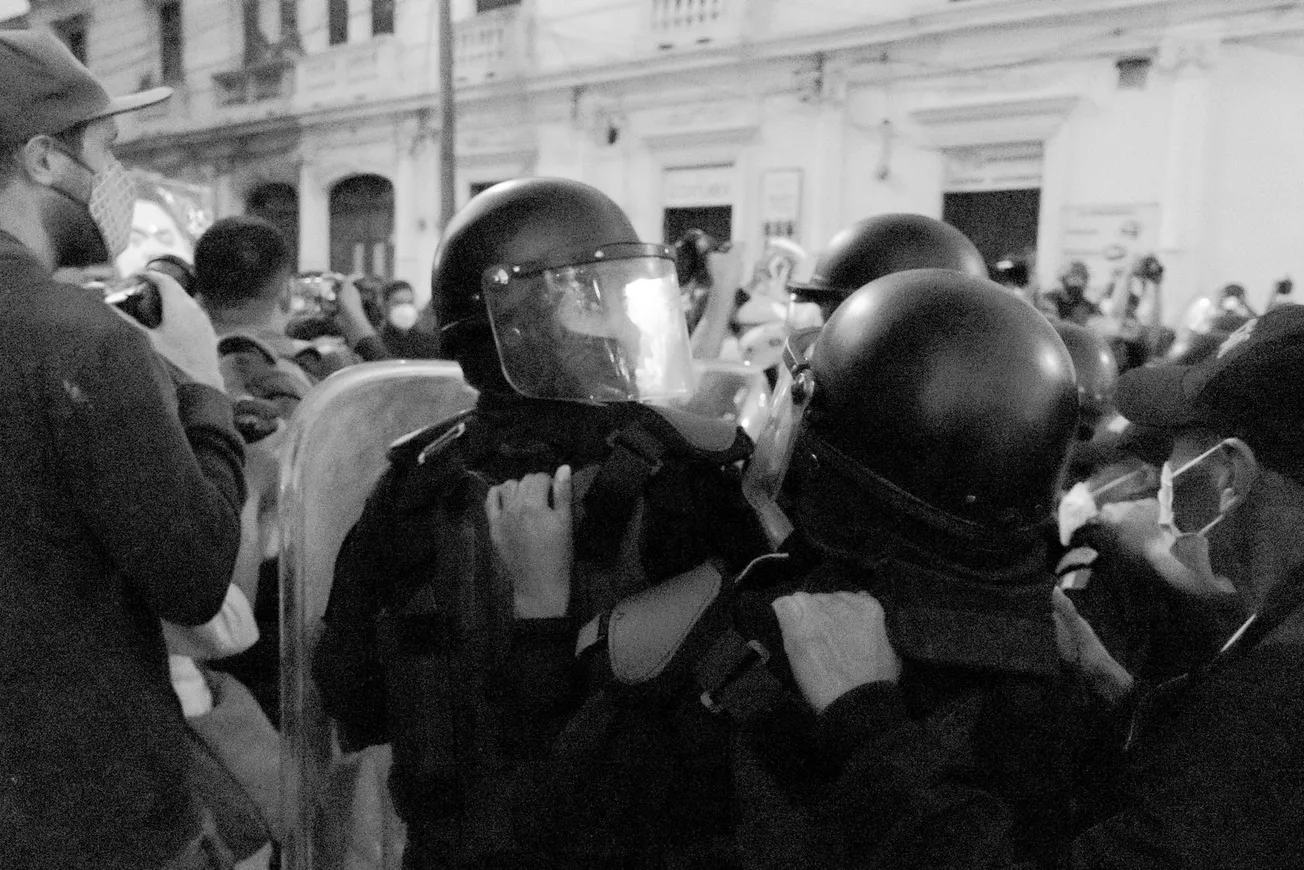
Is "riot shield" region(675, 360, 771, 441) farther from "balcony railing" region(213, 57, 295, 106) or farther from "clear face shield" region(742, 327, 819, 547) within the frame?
"balcony railing" region(213, 57, 295, 106)

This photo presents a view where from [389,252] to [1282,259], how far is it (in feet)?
34.3

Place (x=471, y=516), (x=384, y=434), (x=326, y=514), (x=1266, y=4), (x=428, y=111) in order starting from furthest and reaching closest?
(x=428, y=111) → (x=1266, y=4) → (x=384, y=434) → (x=326, y=514) → (x=471, y=516)

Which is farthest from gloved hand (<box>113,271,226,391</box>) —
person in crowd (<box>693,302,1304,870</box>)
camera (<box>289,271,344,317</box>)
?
camera (<box>289,271,344,317</box>)

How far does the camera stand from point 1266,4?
715 cm

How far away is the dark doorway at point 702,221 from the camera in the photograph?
1092cm

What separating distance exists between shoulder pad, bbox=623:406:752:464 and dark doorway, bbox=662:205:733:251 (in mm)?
9471

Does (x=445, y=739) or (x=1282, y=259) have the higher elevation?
(x=1282, y=259)

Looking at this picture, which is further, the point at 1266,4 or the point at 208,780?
the point at 1266,4

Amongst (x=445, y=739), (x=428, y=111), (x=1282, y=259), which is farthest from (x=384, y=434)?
(x=428, y=111)

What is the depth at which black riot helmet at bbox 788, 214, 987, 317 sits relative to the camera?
7.32 ft

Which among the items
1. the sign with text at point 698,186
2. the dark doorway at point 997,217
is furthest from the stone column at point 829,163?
the sign with text at point 698,186

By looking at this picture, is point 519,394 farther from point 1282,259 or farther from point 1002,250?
point 1002,250

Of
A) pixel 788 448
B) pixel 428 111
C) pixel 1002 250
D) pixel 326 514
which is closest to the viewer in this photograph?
pixel 788 448

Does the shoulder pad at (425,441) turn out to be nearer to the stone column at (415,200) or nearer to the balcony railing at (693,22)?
the balcony railing at (693,22)
